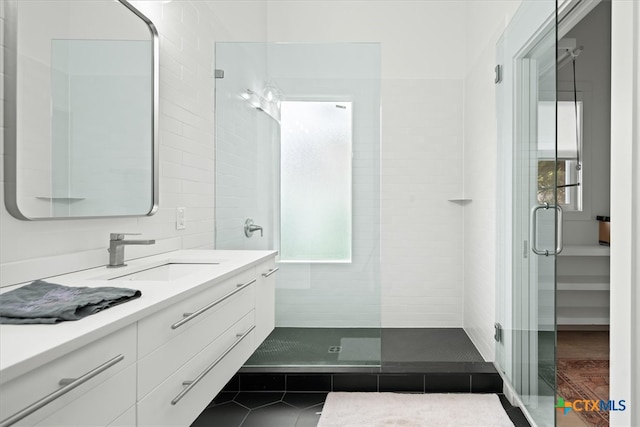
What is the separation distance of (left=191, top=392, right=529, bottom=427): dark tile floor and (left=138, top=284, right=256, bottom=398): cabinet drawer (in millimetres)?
869

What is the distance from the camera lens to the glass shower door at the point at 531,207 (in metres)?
1.87

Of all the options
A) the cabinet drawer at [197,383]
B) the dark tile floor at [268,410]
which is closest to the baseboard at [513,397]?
the dark tile floor at [268,410]

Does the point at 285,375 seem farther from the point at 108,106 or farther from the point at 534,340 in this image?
the point at 108,106

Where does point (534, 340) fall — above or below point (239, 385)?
above

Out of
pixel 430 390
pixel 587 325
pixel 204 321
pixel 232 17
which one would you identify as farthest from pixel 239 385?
pixel 587 325

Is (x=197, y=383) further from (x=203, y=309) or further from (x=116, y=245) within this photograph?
(x=116, y=245)

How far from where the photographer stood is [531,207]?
2020 mm

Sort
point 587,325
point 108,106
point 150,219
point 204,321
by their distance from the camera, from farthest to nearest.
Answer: point 587,325 → point 150,219 → point 108,106 → point 204,321

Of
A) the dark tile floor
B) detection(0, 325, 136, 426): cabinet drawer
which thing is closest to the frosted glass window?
the dark tile floor

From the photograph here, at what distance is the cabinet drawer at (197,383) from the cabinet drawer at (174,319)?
11cm

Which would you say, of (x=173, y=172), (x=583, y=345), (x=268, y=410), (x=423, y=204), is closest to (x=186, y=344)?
(x=173, y=172)

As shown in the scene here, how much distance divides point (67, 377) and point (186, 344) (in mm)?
468

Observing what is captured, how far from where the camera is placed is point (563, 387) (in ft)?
8.20

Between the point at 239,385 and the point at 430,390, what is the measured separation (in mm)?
1182
